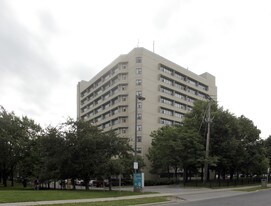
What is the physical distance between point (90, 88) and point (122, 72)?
27334 millimetres

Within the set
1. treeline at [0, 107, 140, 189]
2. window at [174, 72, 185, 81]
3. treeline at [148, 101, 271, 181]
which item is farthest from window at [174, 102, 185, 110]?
treeline at [0, 107, 140, 189]

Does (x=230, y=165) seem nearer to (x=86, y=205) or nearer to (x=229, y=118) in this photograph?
(x=229, y=118)

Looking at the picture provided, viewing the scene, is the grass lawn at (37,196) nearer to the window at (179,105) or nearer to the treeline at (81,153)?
the treeline at (81,153)

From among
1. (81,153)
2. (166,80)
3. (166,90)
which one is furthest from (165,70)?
(81,153)

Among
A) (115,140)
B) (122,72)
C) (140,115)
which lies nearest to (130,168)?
(115,140)

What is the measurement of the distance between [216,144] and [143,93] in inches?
1350

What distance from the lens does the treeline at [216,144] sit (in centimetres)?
4659

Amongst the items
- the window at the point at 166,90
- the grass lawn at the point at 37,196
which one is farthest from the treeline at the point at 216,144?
the window at the point at 166,90

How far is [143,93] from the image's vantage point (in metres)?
83.1

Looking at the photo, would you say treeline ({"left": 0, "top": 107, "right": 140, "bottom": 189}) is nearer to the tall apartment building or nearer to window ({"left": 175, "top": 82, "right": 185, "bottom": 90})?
the tall apartment building

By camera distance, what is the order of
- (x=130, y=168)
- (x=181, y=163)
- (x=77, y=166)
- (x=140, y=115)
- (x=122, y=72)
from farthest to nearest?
1. (x=122, y=72)
2. (x=140, y=115)
3. (x=181, y=163)
4. (x=130, y=168)
5. (x=77, y=166)

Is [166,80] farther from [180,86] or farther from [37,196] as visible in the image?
[37,196]

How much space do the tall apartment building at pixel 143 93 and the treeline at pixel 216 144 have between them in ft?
93.1

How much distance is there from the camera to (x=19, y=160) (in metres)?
47.8
